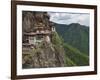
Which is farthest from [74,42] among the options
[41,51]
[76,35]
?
[41,51]

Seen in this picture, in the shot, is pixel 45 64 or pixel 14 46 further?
pixel 45 64

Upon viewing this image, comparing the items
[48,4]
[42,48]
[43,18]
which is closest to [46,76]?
[42,48]

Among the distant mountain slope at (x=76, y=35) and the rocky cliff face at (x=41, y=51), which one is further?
the distant mountain slope at (x=76, y=35)

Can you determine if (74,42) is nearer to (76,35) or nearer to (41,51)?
(76,35)

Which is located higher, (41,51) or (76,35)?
(76,35)

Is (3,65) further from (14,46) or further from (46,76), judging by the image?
(46,76)
